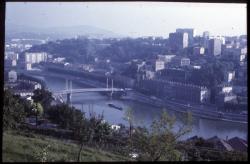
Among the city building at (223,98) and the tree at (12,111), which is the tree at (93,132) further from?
the city building at (223,98)

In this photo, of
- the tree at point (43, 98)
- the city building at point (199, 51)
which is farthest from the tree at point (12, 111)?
the city building at point (199, 51)

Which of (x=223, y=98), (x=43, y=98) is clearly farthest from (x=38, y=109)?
(x=223, y=98)

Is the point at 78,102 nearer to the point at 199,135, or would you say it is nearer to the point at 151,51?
the point at 151,51

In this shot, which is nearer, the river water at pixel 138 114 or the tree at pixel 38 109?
the river water at pixel 138 114

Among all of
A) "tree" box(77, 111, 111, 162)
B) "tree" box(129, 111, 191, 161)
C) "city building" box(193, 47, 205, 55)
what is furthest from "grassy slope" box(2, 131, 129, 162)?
"city building" box(193, 47, 205, 55)

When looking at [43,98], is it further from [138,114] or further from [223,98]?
[223,98]

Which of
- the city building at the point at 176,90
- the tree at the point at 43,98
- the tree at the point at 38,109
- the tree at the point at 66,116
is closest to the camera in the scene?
the city building at the point at 176,90
